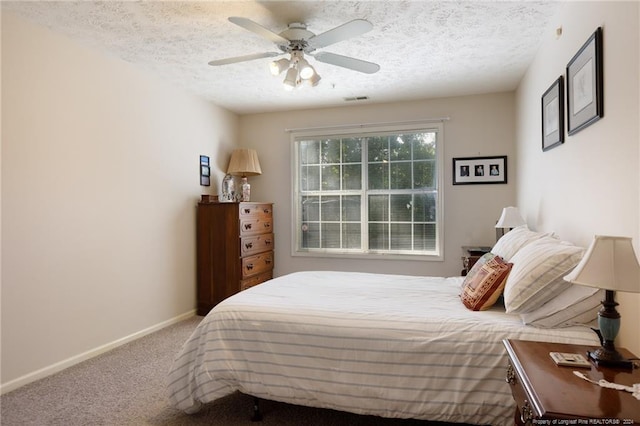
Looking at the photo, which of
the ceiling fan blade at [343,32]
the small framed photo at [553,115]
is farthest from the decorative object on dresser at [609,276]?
the ceiling fan blade at [343,32]

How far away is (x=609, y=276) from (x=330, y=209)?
148 inches

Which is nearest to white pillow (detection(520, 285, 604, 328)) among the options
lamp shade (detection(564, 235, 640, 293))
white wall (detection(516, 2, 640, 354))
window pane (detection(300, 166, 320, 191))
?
white wall (detection(516, 2, 640, 354))

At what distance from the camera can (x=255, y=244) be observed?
4.38 metres

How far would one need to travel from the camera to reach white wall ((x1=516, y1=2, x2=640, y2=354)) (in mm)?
1529

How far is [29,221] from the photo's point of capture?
253 cm

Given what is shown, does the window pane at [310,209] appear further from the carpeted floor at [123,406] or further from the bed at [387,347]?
the bed at [387,347]

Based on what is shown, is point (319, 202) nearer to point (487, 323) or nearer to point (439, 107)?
point (439, 107)

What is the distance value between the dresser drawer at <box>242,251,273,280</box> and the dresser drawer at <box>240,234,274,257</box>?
0.06 metres

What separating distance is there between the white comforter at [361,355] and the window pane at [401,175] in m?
2.51

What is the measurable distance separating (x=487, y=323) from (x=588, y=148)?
1130 mm

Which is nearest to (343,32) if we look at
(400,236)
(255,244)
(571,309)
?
(571,309)

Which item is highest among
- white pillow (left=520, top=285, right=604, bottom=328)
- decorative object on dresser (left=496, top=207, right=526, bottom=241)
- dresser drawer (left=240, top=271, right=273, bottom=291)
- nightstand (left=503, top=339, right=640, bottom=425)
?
decorative object on dresser (left=496, top=207, right=526, bottom=241)

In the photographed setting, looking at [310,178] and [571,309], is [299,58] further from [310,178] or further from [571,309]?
[310,178]

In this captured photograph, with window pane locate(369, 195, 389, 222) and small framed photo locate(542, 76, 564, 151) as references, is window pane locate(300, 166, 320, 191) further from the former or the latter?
small framed photo locate(542, 76, 564, 151)
